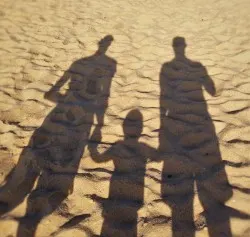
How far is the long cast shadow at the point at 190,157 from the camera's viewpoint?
8.52ft

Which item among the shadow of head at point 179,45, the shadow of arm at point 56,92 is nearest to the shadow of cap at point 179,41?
the shadow of head at point 179,45

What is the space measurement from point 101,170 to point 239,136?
1.81 meters

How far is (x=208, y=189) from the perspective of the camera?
2.83 meters

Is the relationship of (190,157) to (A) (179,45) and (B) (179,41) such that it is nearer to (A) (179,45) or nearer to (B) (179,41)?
(A) (179,45)

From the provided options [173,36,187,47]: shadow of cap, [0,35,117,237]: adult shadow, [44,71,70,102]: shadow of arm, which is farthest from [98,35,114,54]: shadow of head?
[173,36,187,47]: shadow of cap

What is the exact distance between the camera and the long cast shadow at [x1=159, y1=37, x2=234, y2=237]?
2.60 metres

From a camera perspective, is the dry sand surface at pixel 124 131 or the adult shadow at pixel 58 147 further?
the adult shadow at pixel 58 147

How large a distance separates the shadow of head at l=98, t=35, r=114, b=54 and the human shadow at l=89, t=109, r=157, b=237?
240 centimetres

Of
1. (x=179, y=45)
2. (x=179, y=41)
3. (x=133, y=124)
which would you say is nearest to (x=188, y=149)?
(x=133, y=124)

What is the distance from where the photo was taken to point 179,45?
5891 millimetres

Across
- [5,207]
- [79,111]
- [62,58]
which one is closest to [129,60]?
[62,58]

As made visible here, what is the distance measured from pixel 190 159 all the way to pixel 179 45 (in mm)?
3446

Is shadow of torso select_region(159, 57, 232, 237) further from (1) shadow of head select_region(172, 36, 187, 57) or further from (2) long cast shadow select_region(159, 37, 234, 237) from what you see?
(1) shadow of head select_region(172, 36, 187, 57)

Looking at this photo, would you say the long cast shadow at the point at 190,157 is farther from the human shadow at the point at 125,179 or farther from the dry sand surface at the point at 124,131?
the human shadow at the point at 125,179
